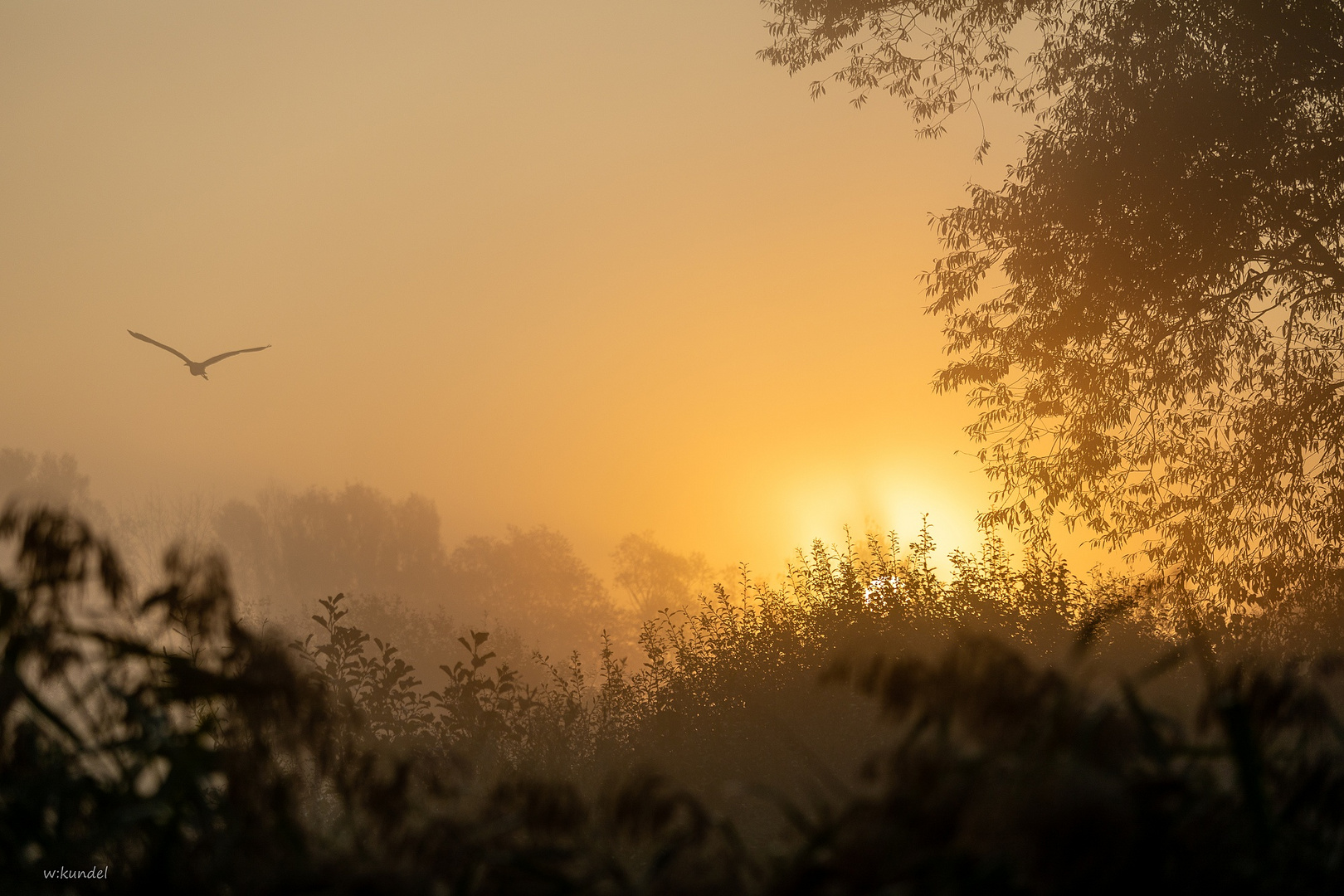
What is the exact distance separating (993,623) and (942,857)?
32.9 ft

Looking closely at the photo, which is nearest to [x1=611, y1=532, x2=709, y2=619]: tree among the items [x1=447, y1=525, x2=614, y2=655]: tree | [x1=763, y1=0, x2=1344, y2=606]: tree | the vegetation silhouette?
[x1=447, y1=525, x2=614, y2=655]: tree

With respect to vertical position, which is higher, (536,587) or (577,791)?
(536,587)

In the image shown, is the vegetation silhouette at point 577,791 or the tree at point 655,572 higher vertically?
the tree at point 655,572

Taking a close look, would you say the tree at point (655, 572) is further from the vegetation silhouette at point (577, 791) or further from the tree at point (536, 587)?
the vegetation silhouette at point (577, 791)

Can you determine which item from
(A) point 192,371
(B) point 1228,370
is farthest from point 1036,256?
(A) point 192,371

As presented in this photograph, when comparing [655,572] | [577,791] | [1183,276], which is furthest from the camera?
[655,572]

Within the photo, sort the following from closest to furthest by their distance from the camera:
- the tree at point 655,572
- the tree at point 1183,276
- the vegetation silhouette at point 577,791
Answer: the vegetation silhouette at point 577,791
the tree at point 1183,276
the tree at point 655,572

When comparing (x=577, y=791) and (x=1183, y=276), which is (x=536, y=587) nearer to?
(x=1183, y=276)

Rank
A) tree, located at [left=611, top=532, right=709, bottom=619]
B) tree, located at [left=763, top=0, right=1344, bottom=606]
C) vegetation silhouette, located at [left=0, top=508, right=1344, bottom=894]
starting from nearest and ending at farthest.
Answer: vegetation silhouette, located at [left=0, top=508, right=1344, bottom=894]
tree, located at [left=763, top=0, right=1344, bottom=606]
tree, located at [left=611, top=532, right=709, bottom=619]

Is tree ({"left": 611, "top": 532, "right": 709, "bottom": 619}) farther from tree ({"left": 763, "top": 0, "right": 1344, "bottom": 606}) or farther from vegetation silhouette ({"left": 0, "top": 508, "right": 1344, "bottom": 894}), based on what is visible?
vegetation silhouette ({"left": 0, "top": 508, "right": 1344, "bottom": 894})

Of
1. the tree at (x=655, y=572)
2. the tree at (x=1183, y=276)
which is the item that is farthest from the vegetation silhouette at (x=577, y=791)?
the tree at (x=655, y=572)

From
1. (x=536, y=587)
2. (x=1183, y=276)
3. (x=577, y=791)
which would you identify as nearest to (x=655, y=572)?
(x=536, y=587)

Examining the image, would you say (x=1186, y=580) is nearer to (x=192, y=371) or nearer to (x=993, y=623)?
(x=993, y=623)

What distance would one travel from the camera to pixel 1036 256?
1146 centimetres
